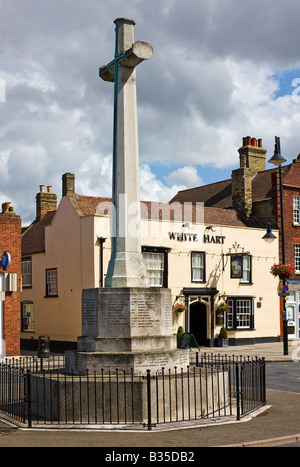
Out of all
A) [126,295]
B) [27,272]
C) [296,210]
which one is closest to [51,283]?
[27,272]

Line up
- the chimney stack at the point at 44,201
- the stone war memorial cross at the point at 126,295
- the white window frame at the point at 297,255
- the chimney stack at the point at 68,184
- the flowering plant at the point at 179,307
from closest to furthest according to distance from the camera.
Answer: the stone war memorial cross at the point at 126,295 < the flowering plant at the point at 179,307 < the chimney stack at the point at 68,184 < the white window frame at the point at 297,255 < the chimney stack at the point at 44,201

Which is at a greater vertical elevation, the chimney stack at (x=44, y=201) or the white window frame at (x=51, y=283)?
the chimney stack at (x=44, y=201)

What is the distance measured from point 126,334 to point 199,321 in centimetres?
1990

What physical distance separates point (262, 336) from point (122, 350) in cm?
2239

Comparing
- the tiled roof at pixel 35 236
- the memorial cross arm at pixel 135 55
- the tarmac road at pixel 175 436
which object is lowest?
the tarmac road at pixel 175 436

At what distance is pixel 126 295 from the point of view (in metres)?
11.7

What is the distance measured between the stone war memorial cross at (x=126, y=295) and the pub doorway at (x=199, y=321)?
18722 millimetres

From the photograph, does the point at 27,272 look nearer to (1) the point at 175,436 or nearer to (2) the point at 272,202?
(2) the point at 272,202

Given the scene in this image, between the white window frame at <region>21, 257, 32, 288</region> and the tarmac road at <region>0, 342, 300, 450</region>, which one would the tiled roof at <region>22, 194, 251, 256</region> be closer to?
the white window frame at <region>21, 257, 32, 288</region>

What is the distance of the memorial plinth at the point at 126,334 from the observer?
37.5 ft

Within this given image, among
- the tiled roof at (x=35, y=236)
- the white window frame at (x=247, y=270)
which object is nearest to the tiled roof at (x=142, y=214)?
the tiled roof at (x=35, y=236)

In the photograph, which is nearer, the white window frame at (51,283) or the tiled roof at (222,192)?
the white window frame at (51,283)

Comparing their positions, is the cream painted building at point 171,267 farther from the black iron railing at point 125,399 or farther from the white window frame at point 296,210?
the black iron railing at point 125,399

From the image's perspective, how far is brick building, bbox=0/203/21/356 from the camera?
25031 mm
